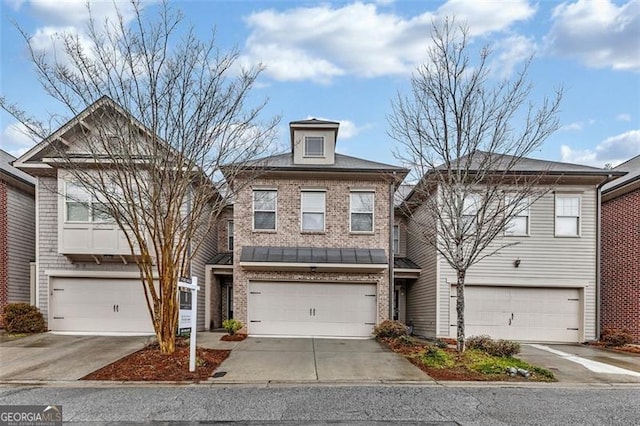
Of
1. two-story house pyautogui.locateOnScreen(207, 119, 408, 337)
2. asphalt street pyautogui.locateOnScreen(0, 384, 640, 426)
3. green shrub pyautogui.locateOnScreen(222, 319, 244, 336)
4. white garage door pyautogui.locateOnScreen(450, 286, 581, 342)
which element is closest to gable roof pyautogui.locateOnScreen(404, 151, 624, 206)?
two-story house pyautogui.locateOnScreen(207, 119, 408, 337)

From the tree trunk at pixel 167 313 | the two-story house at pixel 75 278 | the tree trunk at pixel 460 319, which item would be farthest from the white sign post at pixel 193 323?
the two-story house at pixel 75 278

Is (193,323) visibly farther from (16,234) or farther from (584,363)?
(16,234)

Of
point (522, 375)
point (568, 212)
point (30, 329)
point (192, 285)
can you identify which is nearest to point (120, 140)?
point (192, 285)

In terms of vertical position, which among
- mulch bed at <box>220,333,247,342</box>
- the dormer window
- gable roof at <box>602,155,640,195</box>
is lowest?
mulch bed at <box>220,333,247,342</box>

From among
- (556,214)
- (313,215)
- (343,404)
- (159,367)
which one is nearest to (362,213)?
(313,215)

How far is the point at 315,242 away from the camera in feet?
51.2

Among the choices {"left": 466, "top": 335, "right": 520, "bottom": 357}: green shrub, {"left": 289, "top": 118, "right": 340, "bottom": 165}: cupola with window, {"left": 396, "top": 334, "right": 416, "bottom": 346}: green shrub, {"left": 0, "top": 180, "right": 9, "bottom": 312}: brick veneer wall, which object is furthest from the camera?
{"left": 289, "top": 118, "right": 340, "bottom": 165}: cupola with window

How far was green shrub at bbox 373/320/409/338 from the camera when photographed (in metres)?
14.0

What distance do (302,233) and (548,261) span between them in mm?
8288

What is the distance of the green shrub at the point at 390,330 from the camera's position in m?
14.0

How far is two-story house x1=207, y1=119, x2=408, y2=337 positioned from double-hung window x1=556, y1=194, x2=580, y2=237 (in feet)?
17.6

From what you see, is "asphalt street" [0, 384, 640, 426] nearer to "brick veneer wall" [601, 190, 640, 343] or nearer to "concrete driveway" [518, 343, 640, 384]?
"concrete driveway" [518, 343, 640, 384]

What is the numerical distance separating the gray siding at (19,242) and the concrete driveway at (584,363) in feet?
53.0

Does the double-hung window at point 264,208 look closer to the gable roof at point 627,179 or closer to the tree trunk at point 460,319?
the tree trunk at point 460,319
